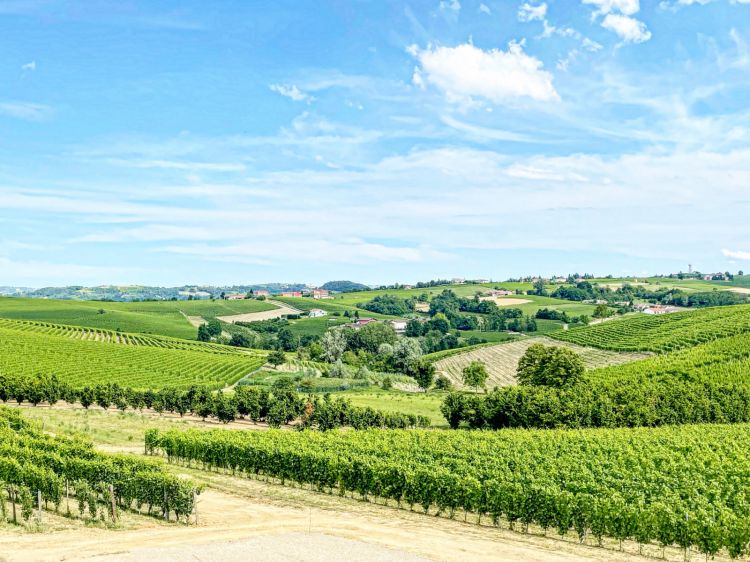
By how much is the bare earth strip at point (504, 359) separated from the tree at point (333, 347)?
30.7 meters

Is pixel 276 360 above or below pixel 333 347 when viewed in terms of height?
below

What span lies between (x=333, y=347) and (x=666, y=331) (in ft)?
273

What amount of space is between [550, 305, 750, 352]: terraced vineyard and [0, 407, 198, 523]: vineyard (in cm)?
10529

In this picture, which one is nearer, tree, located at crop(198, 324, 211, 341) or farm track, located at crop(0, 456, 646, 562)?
farm track, located at crop(0, 456, 646, 562)

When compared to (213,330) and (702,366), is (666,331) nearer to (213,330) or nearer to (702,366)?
(702,366)

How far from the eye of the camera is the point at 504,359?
141875 mm

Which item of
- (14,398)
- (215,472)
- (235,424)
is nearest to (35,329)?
(14,398)

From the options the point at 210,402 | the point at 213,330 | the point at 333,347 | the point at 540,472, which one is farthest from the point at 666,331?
the point at 213,330

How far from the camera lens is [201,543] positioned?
2650 cm

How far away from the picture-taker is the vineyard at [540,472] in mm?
28016

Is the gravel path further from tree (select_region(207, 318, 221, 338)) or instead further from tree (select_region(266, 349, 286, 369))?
tree (select_region(207, 318, 221, 338))

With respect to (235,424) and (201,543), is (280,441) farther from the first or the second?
(235,424)

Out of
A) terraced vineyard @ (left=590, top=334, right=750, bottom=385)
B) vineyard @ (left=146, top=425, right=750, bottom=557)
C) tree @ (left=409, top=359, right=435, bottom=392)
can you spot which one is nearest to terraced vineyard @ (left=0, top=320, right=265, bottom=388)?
tree @ (left=409, top=359, right=435, bottom=392)

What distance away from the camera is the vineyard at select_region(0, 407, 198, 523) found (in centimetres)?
2969
